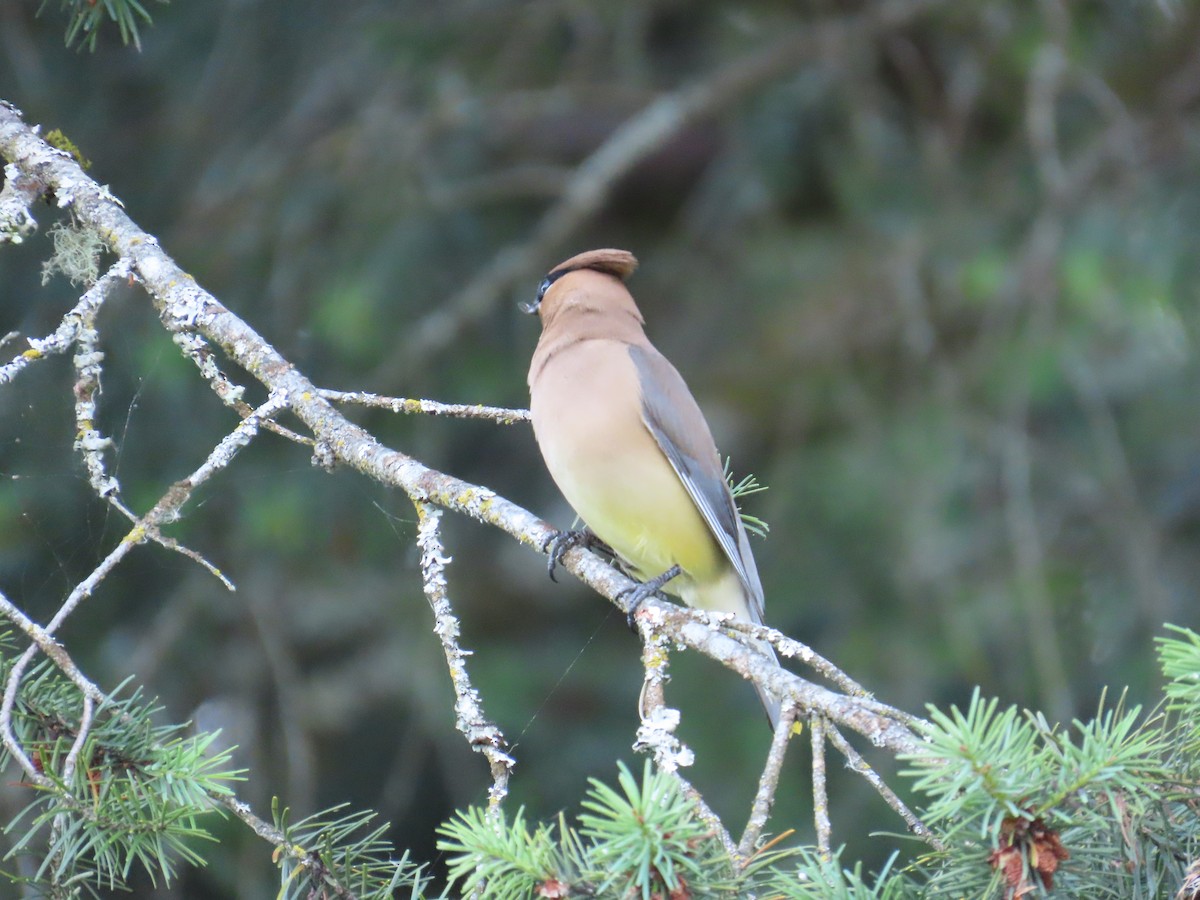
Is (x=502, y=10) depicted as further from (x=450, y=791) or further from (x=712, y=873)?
(x=712, y=873)

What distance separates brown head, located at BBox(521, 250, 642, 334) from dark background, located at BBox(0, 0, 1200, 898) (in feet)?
3.40

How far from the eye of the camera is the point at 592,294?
3.41 metres

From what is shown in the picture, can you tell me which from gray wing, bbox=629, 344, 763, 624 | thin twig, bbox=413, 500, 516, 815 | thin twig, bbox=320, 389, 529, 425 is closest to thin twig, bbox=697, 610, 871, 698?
thin twig, bbox=413, 500, 516, 815

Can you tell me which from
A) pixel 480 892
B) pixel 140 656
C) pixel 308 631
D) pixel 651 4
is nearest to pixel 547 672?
pixel 308 631

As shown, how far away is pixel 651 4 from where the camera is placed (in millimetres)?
5238

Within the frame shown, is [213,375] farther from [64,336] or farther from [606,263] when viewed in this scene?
[606,263]

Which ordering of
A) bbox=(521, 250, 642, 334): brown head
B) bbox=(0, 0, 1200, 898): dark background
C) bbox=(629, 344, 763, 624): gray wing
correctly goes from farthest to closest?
bbox=(0, 0, 1200, 898): dark background
bbox=(521, 250, 642, 334): brown head
bbox=(629, 344, 763, 624): gray wing

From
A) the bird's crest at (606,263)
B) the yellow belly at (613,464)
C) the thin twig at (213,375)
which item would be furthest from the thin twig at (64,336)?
the bird's crest at (606,263)

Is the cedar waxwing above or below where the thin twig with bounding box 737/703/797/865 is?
above

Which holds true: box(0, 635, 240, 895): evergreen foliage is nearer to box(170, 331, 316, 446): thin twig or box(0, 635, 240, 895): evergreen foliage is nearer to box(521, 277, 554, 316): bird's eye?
box(170, 331, 316, 446): thin twig

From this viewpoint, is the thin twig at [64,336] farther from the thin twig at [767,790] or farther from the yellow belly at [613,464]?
the thin twig at [767,790]

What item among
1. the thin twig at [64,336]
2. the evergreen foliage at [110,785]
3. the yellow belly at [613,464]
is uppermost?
the yellow belly at [613,464]

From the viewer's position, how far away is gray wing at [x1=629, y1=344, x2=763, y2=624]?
3.15 meters

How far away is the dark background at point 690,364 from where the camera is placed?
14.0ft
